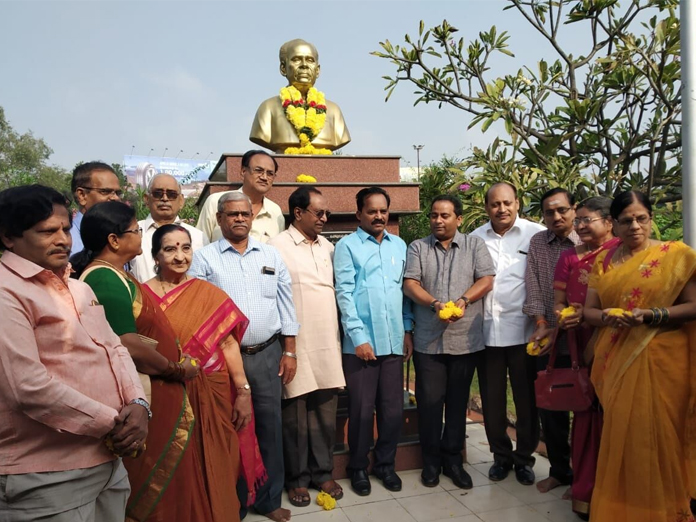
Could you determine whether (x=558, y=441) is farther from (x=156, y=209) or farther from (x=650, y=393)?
(x=156, y=209)

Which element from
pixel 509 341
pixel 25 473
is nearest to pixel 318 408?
pixel 509 341

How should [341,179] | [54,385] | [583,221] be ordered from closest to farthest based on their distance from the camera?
[54,385] < [583,221] < [341,179]

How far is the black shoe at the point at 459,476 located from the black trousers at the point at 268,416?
121 cm

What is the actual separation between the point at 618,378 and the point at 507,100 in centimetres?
404

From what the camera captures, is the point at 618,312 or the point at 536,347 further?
the point at 536,347

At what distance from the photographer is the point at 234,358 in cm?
303

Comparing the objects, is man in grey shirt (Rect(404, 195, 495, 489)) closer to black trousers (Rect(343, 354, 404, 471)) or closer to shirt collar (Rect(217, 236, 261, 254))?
black trousers (Rect(343, 354, 404, 471))

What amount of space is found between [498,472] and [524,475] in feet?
0.57

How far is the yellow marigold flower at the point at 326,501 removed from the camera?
11.6 feet

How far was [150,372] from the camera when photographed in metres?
2.39

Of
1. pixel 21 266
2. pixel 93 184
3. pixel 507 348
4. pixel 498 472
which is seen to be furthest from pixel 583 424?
pixel 93 184

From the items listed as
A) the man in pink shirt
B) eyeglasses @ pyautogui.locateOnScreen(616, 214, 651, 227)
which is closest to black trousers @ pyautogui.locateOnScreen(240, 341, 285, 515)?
the man in pink shirt

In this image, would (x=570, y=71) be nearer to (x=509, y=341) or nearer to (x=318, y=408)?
(x=509, y=341)

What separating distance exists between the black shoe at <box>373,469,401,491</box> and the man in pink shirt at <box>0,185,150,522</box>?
2258 millimetres
